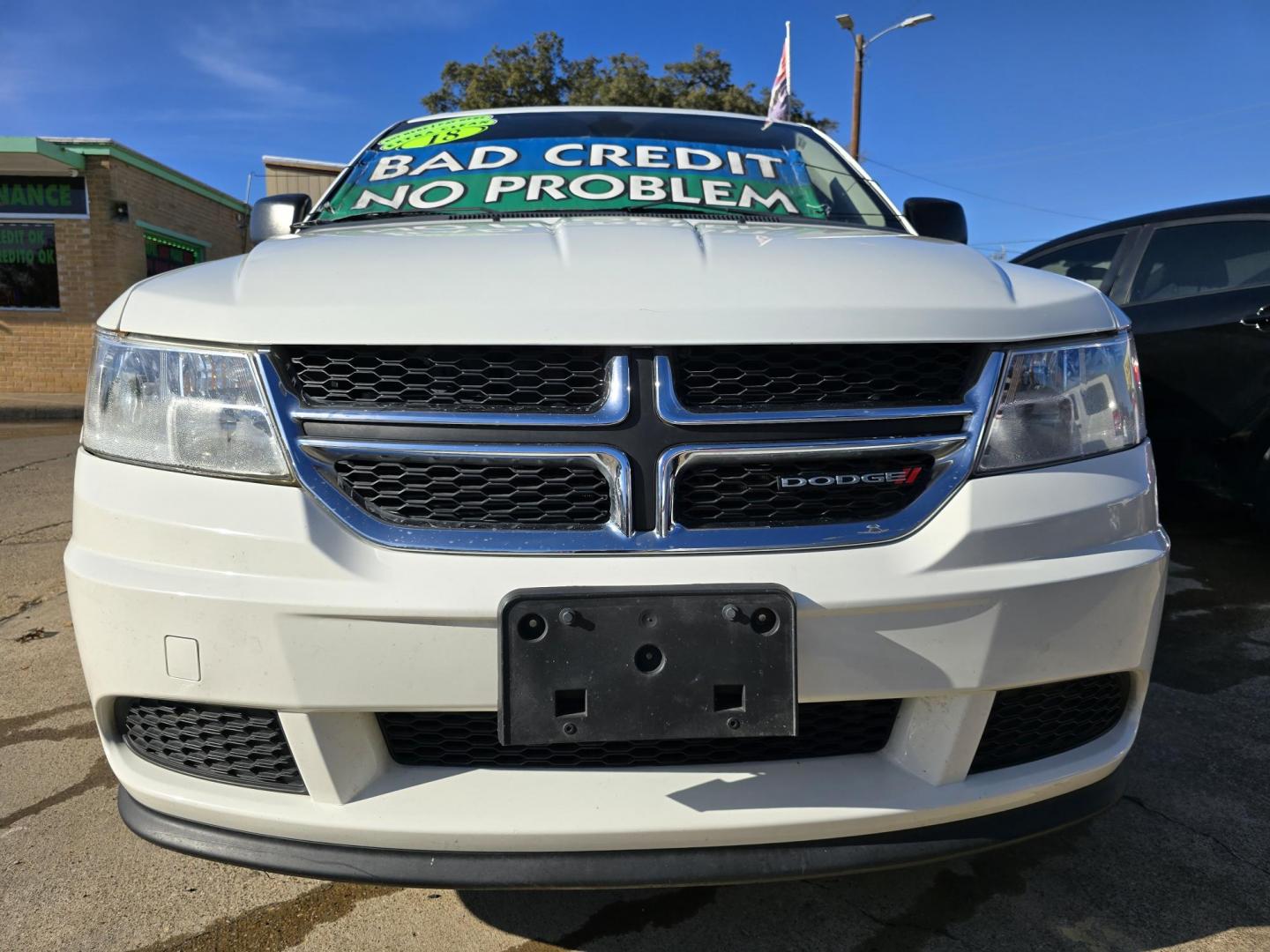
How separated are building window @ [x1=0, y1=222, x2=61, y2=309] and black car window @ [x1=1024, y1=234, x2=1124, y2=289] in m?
13.9

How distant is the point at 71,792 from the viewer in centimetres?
205

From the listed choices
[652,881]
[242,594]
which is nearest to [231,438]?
[242,594]

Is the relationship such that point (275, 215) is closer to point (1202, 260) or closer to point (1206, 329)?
point (1206, 329)

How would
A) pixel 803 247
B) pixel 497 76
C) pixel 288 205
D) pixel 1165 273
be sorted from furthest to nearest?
pixel 497 76 < pixel 1165 273 < pixel 288 205 < pixel 803 247

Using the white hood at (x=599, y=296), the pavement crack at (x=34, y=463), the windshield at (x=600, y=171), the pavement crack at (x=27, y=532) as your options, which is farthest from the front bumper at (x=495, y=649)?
the pavement crack at (x=34, y=463)

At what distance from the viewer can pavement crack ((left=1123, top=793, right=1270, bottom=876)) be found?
177 centimetres

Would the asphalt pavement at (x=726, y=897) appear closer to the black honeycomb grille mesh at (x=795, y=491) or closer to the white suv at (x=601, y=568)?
the white suv at (x=601, y=568)

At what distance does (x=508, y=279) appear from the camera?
52.0 inches

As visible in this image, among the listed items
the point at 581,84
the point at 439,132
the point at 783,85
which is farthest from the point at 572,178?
the point at 581,84

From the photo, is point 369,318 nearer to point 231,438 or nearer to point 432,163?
point 231,438

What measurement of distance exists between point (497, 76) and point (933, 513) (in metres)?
24.9

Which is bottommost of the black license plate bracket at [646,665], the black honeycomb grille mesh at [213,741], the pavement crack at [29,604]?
the pavement crack at [29,604]

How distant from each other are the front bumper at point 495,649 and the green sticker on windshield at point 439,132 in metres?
1.69

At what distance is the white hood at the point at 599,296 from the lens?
127 cm
